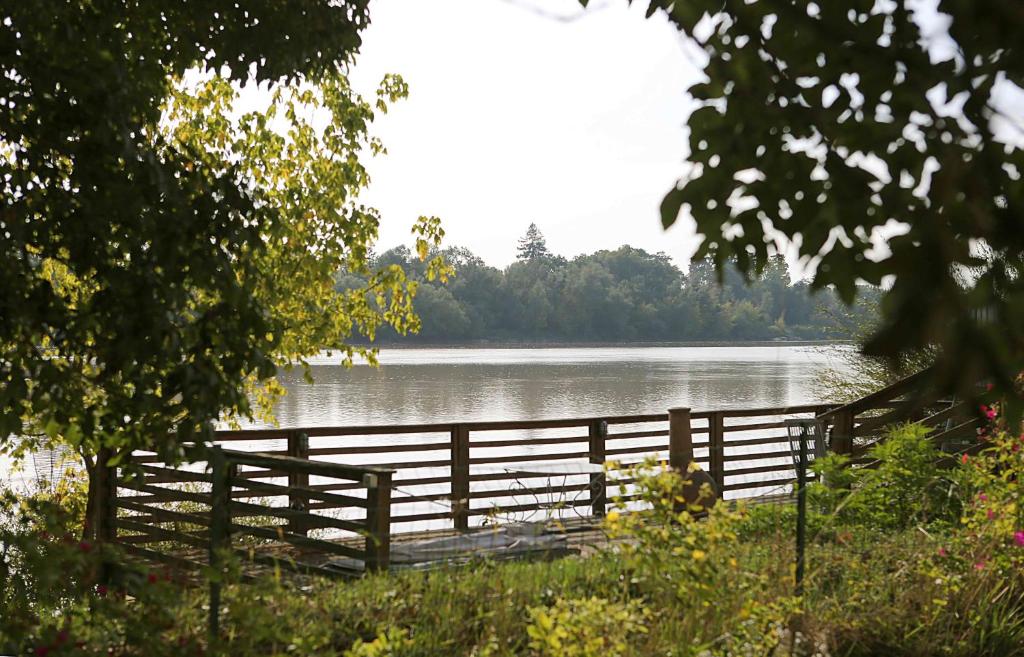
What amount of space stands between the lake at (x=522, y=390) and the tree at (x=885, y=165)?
16.0 metres

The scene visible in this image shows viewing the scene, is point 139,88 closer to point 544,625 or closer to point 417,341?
point 544,625

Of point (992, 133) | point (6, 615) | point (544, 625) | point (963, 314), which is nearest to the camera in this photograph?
point (963, 314)

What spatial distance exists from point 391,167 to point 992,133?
26.5 feet

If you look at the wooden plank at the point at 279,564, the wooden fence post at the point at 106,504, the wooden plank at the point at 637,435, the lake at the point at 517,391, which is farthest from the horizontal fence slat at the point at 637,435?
the wooden fence post at the point at 106,504

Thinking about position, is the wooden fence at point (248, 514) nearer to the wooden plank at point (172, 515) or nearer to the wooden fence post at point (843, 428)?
the wooden plank at point (172, 515)

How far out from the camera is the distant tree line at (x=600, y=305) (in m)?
72.3

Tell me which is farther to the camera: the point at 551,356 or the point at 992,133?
the point at 551,356

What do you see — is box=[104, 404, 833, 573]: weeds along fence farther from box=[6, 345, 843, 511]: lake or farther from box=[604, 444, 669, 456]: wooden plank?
box=[6, 345, 843, 511]: lake

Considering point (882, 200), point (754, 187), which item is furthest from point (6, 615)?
point (882, 200)

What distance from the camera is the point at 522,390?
41.8 m

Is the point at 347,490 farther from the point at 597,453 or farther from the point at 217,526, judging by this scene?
the point at 217,526

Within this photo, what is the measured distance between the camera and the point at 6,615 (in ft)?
11.1

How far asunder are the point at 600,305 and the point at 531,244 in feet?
89.4

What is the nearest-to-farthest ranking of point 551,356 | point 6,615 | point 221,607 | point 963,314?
point 963,314
point 6,615
point 221,607
point 551,356
